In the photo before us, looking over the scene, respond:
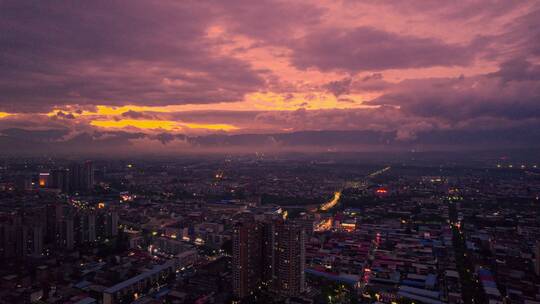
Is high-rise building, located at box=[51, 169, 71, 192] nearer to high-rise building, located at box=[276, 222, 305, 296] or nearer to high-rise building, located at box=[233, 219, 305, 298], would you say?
high-rise building, located at box=[233, 219, 305, 298]

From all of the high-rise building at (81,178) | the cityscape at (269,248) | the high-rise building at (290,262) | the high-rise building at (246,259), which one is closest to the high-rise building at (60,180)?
the high-rise building at (81,178)

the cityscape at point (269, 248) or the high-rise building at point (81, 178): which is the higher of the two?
the high-rise building at point (81, 178)

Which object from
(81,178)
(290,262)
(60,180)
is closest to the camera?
(290,262)

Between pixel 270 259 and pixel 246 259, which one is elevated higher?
pixel 246 259

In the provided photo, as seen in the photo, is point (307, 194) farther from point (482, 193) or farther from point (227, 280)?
point (227, 280)

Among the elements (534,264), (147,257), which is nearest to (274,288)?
(147,257)

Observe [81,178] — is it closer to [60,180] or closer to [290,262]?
[60,180]

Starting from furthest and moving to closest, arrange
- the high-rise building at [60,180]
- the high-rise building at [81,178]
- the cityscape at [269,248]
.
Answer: the high-rise building at [81,178]
the high-rise building at [60,180]
the cityscape at [269,248]

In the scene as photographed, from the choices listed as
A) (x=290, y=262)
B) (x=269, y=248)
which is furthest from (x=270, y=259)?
(x=290, y=262)

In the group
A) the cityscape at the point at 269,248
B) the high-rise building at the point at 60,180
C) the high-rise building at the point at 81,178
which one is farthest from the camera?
the high-rise building at the point at 81,178

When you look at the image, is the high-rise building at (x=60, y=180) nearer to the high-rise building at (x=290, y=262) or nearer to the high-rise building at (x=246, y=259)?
the high-rise building at (x=246, y=259)
